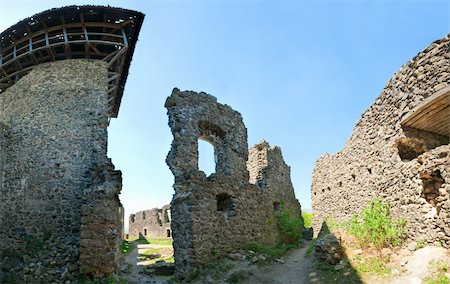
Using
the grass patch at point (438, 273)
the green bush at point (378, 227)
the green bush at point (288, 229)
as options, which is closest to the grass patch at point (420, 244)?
the green bush at point (378, 227)

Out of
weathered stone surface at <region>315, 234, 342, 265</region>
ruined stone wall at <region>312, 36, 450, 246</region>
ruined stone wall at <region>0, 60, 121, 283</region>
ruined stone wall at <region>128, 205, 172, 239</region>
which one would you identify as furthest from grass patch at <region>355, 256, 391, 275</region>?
ruined stone wall at <region>128, 205, 172, 239</region>

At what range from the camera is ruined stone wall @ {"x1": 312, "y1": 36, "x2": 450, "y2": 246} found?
21.6ft

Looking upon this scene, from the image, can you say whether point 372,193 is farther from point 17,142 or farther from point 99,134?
point 17,142

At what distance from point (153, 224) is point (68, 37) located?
56.9 ft

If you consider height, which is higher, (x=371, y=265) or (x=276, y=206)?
(x=276, y=206)

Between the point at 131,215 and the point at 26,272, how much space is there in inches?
864

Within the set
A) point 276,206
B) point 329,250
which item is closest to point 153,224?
point 276,206

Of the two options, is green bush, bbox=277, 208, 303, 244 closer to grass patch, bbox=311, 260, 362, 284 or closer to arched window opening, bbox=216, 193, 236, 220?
arched window opening, bbox=216, 193, 236, 220

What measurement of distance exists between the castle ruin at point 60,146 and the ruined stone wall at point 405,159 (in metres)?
6.64

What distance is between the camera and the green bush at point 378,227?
719cm

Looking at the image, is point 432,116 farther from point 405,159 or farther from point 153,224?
point 153,224

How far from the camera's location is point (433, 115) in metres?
7.30

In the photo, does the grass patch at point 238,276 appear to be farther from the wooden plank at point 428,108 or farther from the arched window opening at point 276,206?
the wooden plank at point 428,108

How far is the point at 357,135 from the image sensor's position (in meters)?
9.59
